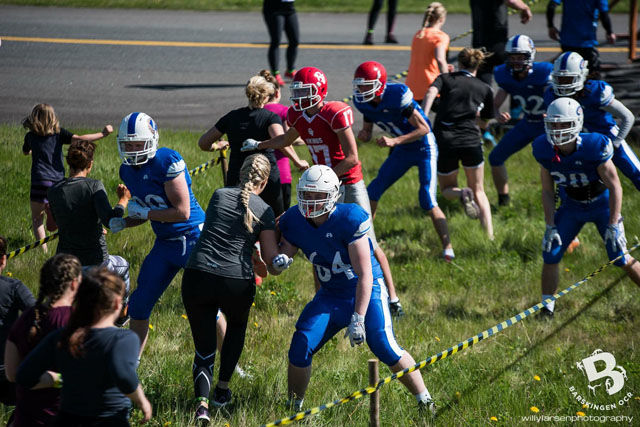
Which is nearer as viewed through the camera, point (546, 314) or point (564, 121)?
point (564, 121)

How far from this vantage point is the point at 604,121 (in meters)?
9.26

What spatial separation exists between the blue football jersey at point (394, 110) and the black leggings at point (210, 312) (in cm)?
362

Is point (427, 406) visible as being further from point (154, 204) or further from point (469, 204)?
point (469, 204)

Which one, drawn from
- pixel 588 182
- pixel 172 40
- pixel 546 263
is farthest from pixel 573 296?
pixel 172 40

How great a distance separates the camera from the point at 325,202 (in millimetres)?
5844

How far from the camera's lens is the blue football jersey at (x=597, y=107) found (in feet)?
29.9

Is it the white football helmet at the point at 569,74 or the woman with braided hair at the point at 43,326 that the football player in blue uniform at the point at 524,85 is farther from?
the woman with braided hair at the point at 43,326

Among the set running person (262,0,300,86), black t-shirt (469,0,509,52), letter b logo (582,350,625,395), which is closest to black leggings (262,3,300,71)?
running person (262,0,300,86)

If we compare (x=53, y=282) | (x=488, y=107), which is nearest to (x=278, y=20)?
(x=488, y=107)

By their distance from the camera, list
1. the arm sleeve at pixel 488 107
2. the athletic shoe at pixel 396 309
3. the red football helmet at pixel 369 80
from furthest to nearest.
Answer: the arm sleeve at pixel 488 107 → the red football helmet at pixel 369 80 → the athletic shoe at pixel 396 309

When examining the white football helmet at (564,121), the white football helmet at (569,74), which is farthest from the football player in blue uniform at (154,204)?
the white football helmet at (569,74)

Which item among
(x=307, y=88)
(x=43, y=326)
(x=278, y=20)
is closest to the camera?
(x=43, y=326)

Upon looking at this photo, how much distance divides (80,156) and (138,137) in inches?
22.3

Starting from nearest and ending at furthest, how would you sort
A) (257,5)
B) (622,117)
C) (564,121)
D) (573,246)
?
(564,121) → (622,117) → (573,246) → (257,5)
